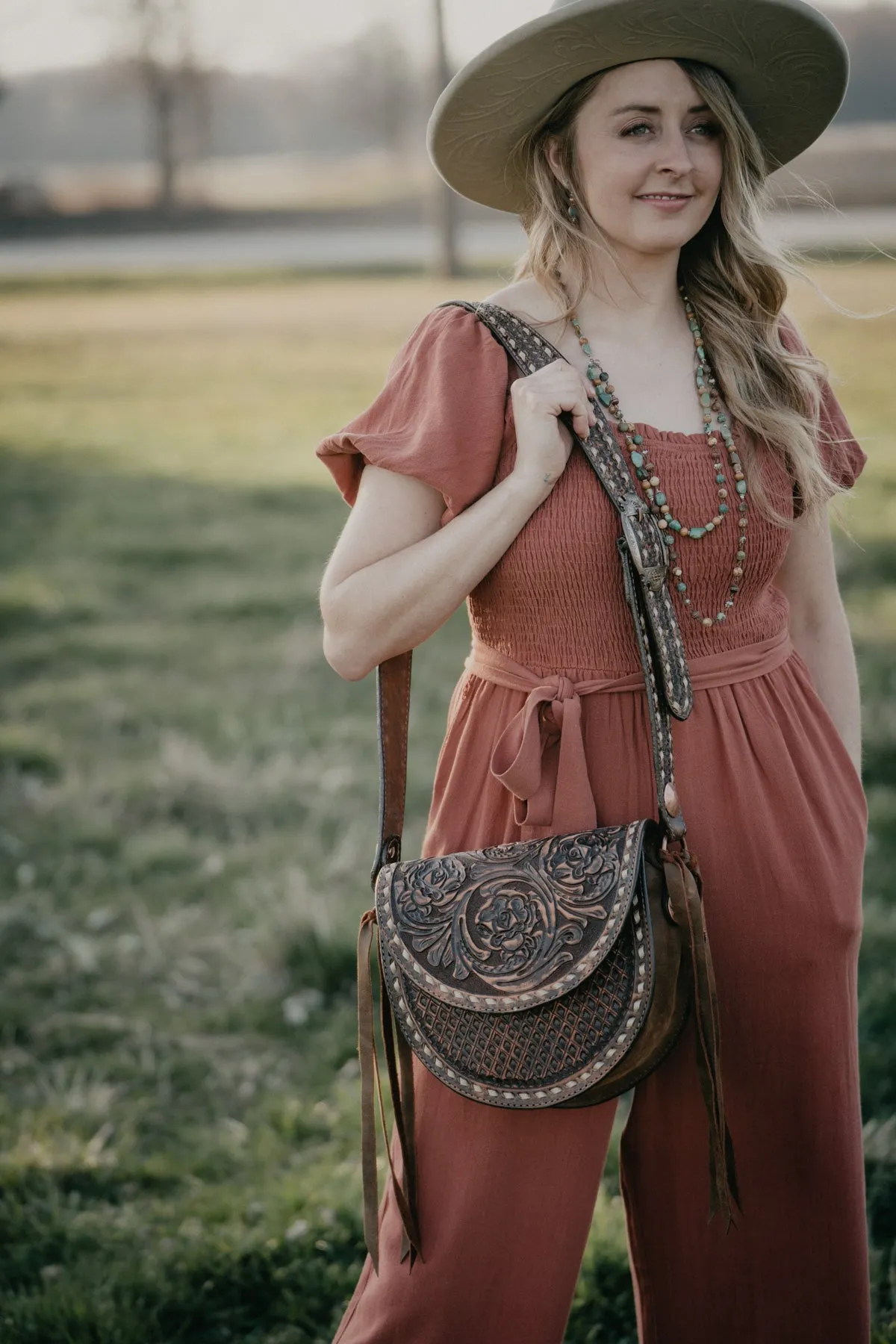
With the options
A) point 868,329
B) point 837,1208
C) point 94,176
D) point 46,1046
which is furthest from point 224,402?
point 94,176

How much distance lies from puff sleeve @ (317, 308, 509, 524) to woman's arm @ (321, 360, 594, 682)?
39 millimetres

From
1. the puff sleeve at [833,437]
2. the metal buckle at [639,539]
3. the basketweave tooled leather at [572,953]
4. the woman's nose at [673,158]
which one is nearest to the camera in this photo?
the basketweave tooled leather at [572,953]

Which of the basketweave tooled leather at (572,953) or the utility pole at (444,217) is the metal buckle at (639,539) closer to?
the basketweave tooled leather at (572,953)

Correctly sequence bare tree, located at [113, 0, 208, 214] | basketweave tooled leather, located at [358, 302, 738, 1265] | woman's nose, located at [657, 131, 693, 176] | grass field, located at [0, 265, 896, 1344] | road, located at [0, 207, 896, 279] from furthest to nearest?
1. bare tree, located at [113, 0, 208, 214]
2. road, located at [0, 207, 896, 279]
3. grass field, located at [0, 265, 896, 1344]
4. woman's nose, located at [657, 131, 693, 176]
5. basketweave tooled leather, located at [358, 302, 738, 1265]

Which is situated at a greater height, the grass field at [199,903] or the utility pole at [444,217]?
the utility pole at [444,217]

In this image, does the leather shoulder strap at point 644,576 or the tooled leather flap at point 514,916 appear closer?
the tooled leather flap at point 514,916

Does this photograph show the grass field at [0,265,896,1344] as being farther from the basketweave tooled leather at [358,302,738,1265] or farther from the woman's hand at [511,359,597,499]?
the woman's hand at [511,359,597,499]

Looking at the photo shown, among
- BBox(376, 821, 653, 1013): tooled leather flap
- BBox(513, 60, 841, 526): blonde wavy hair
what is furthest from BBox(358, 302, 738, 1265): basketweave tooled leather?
BBox(513, 60, 841, 526): blonde wavy hair

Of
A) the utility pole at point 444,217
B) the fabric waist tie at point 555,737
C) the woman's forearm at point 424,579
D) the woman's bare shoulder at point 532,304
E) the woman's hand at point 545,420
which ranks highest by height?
the utility pole at point 444,217

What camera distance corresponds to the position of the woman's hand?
1767 mm

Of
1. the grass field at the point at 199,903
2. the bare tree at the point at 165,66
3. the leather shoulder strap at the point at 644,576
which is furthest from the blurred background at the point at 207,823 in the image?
the bare tree at the point at 165,66

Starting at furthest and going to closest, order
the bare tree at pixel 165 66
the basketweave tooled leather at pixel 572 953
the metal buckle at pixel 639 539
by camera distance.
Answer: the bare tree at pixel 165 66 < the metal buckle at pixel 639 539 < the basketweave tooled leather at pixel 572 953

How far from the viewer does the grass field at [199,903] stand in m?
2.61

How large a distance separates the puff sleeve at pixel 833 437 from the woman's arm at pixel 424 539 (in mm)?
465
